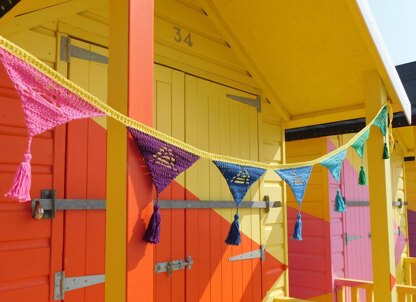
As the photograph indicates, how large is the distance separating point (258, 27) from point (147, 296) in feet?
8.53

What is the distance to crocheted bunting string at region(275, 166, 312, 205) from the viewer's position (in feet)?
7.96

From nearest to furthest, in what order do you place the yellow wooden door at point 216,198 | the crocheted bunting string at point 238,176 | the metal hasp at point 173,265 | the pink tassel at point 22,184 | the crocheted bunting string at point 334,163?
the pink tassel at point 22,184 → the crocheted bunting string at point 238,176 → the crocheted bunting string at point 334,163 → the metal hasp at point 173,265 → the yellow wooden door at point 216,198

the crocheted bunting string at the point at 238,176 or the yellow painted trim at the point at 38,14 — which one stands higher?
the yellow painted trim at the point at 38,14

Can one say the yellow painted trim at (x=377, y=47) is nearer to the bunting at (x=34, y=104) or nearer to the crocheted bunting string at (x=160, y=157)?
the crocheted bunting string at (x=160, y=157)

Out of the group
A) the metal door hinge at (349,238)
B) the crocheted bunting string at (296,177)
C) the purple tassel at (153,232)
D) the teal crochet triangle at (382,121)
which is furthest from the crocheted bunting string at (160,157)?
the metal door hinge at (349,238)

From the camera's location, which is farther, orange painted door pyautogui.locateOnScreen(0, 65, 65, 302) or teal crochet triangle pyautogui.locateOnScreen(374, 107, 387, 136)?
teal crochet triangle pyautogui.locateOnScreen(374, 107, 387, 136)

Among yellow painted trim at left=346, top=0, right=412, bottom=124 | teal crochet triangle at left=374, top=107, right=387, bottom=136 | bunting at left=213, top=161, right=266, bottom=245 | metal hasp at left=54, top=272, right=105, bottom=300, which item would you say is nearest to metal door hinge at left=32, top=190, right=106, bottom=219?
metal hasp at left=54, top=272, right=105, bottom=300

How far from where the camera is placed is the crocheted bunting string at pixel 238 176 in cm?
205

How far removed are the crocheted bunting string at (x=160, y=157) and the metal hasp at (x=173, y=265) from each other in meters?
1.50

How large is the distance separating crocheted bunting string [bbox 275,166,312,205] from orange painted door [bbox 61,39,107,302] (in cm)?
112

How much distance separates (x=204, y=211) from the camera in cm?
330

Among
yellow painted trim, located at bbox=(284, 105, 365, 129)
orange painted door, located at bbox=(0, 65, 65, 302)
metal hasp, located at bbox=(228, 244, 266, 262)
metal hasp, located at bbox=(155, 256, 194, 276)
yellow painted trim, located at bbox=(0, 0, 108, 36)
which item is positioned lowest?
metal hasp, located at bbox=(228, 244, 266, 262)

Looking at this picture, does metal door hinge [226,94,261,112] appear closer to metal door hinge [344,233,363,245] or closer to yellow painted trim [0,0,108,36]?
yellow painted trim [0,0,108,36]

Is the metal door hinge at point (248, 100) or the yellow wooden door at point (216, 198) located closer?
the yellow wooden door at point (216, 198)
